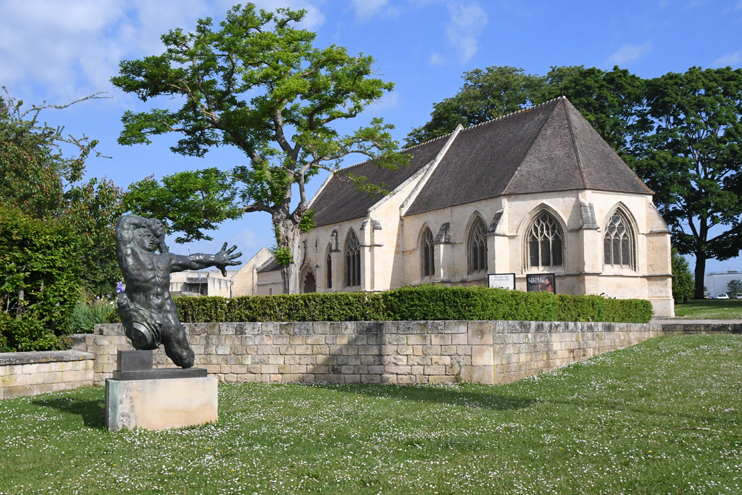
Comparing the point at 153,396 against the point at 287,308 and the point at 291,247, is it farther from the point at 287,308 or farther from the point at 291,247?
the point at 291,247

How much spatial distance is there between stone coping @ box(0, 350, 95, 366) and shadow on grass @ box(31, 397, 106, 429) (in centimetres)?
129

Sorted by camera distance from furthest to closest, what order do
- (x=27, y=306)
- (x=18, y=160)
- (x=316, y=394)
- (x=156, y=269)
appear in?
1. (x=18, y=160)
2. (x=27, y=306)
3. (x=316, y=394)
4. (x=156, y=269)

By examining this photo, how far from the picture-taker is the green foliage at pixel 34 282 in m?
13.1

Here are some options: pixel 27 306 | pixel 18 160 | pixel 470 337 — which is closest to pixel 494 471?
pixel 470 337

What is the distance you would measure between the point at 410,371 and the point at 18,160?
1669 centimetres

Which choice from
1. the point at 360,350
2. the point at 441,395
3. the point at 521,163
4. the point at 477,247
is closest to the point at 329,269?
the point at 477,247

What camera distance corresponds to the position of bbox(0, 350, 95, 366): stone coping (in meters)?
12.1

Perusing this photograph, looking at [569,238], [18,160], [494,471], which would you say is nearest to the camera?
[494,471]

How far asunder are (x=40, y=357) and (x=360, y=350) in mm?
6175

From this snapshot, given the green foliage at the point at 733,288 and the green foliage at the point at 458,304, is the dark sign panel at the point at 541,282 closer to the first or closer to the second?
the green foliage at the point at 458,304

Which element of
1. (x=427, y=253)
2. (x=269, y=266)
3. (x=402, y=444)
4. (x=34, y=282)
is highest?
(x=427, y=253)

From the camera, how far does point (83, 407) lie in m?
10.4

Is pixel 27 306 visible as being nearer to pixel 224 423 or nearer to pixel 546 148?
pixel 224 423

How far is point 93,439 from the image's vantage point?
8000 mm
